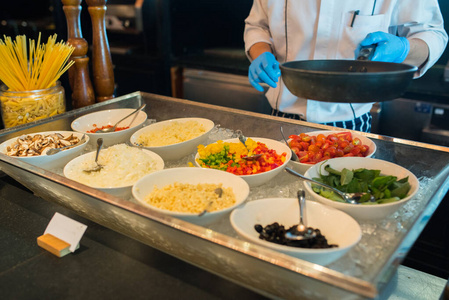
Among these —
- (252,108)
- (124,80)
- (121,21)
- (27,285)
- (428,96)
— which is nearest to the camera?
(27,285)

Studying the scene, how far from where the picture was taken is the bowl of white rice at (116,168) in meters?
1.10

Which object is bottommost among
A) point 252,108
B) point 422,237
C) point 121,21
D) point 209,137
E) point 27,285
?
point 422,237

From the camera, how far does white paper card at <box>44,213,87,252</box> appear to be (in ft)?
3.17

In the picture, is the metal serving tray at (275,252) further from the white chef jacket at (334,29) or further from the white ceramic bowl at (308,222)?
the white chef jacket at (334,29)

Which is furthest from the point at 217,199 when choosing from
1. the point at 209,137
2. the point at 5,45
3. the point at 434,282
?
the point at 5,45

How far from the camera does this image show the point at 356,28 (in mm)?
1666

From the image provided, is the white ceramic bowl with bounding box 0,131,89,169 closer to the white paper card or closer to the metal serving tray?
the metal serving tray

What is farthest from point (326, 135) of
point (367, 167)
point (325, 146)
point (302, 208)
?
point (302, 208)

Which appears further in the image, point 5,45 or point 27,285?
point 5,45

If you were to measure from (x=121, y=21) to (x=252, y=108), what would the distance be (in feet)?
5.10

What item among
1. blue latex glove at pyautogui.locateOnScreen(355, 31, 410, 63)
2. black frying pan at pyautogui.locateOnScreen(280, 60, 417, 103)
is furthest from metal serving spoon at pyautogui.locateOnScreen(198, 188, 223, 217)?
blue latex glove at pyautogui.locateOnScreen(355, 31, 410, 63)

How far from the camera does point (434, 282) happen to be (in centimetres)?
107

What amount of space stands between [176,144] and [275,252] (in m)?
0.67

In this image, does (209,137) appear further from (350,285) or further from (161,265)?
(350,285)
